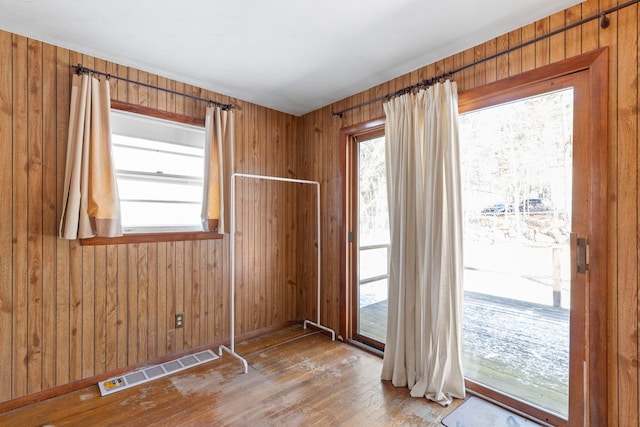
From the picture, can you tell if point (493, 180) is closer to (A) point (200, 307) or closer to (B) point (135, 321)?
(A) point (200, 307)

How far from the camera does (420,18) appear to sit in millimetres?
1863

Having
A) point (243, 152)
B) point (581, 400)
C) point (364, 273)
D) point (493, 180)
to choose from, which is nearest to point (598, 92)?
point (493, 180)

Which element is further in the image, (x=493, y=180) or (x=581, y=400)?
(x=493, y=180)

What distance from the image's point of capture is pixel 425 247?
7.22 feet

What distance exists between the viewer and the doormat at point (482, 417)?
1.84 metres

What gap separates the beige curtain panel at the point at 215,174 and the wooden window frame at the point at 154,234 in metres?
0.12

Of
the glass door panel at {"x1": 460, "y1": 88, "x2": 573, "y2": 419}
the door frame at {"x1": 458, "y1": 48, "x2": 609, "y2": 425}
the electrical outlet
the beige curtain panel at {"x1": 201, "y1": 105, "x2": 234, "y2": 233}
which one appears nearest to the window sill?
the beige curtain panel at {"x1": 201, "y1": 105, "x2": 234, "y2": 233}

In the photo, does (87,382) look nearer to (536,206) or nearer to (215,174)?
(215,174)

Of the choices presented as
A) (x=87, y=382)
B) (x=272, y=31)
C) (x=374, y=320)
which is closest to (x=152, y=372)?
(x=87, y=382)

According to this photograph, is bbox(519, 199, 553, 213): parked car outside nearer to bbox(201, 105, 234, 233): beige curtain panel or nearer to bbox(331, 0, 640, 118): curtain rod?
bbox(331, 0, 640, 118): curtain rod

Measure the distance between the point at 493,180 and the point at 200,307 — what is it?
272 cm

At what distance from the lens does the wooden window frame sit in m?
2.36

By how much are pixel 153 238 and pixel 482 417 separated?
2762 millimetres

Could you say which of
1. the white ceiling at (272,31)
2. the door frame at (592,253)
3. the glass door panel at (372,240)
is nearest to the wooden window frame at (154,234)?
the white ceiling at (272,31)
